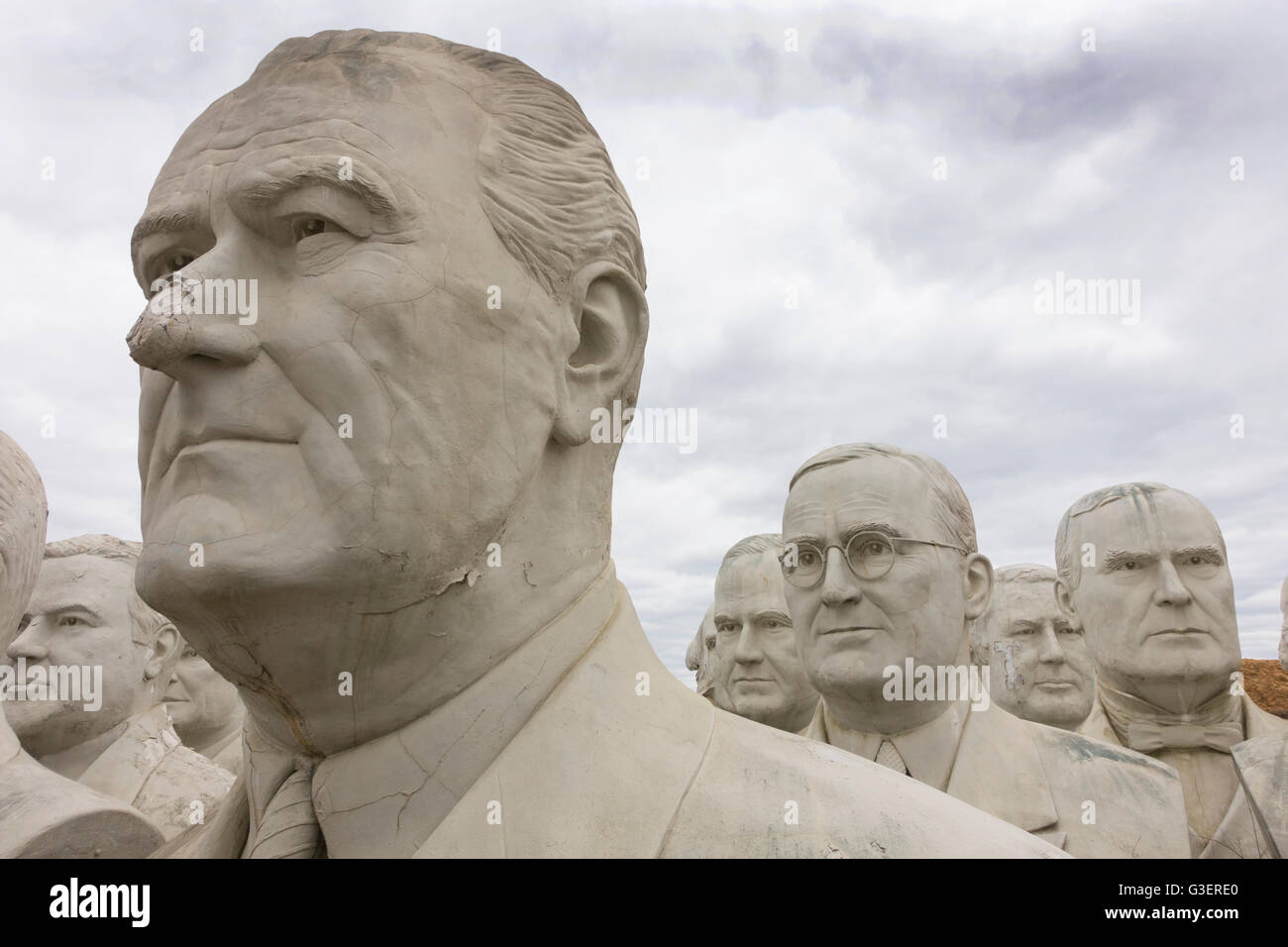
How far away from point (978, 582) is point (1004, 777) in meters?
0.92

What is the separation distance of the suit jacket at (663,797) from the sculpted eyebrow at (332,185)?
3.32ft

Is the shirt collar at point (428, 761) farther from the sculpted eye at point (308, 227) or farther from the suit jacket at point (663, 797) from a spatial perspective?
the sculpted eye at point (308, 227)

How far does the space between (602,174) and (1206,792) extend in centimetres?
555

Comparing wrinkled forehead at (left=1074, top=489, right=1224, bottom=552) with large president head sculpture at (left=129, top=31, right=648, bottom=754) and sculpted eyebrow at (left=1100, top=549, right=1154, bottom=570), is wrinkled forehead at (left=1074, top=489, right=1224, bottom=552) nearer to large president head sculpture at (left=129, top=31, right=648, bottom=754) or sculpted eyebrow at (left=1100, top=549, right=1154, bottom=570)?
sculpted eyebrow at (left=1100, top=549, right=1154, bottom=570)

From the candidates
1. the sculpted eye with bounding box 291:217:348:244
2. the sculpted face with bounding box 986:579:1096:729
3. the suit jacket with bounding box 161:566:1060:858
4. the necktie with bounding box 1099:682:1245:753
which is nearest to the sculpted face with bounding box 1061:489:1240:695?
the necktie with bounding box 1099:682:1245:753

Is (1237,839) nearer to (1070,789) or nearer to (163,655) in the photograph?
(1070,789)

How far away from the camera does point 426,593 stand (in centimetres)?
213

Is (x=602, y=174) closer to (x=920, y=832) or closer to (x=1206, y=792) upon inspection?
(x=920, y=832)

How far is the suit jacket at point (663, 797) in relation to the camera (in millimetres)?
2012

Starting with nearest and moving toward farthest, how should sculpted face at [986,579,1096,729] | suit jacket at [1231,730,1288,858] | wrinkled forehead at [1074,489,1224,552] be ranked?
suit jacket at [1231,730,1288,858] < wrinkled forehead at [1074,489,1224,552] < sculpted face at [986,579,1096,729]

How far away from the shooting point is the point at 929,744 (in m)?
4.68

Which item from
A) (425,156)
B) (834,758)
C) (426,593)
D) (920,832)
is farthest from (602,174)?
(920,832)

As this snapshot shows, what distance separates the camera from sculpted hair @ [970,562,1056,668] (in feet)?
26.3

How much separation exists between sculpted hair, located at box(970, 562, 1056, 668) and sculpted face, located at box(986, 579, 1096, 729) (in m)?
0.02
